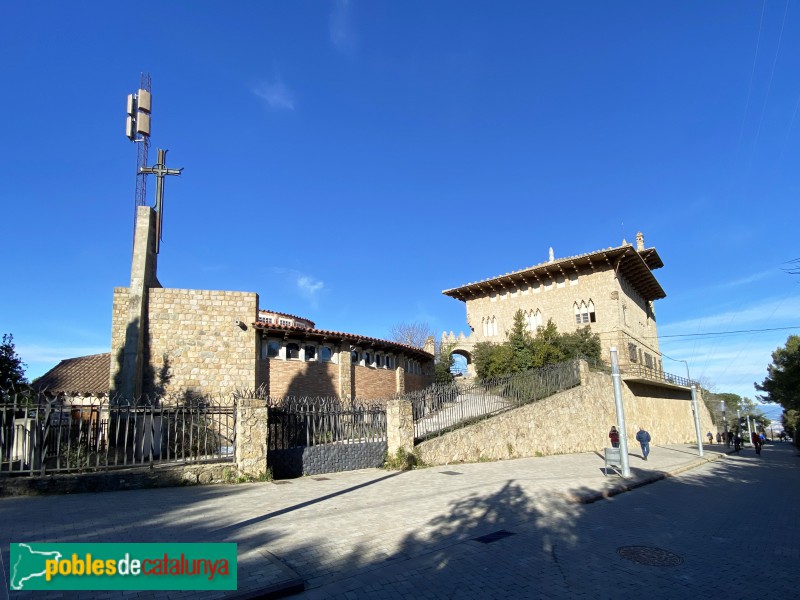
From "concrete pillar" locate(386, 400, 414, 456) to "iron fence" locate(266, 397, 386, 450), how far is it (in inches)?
25.8

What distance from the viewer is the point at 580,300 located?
38.7 m

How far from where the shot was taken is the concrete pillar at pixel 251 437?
11828 mm

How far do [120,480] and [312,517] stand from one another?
5393 millimetres

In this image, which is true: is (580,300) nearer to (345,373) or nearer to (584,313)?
(584,313)

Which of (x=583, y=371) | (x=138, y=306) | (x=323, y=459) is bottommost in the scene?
(x=323, y=459)

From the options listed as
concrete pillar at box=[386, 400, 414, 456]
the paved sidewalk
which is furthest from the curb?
concrete pillar at box=[386, 400, 414, 456]

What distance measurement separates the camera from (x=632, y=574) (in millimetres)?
5613

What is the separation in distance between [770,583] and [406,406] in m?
10.1

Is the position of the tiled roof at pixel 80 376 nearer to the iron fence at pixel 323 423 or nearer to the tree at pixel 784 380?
the iron fence at pixel 323 423

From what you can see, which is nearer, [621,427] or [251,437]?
[251,437]

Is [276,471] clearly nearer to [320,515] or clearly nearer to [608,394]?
[320,515]

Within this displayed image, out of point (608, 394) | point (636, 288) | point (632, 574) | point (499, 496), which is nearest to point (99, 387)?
point (499, 496)

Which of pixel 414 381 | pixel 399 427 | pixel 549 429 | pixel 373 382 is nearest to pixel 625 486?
pixel 399 427

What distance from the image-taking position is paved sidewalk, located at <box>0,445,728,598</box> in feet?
19.0
